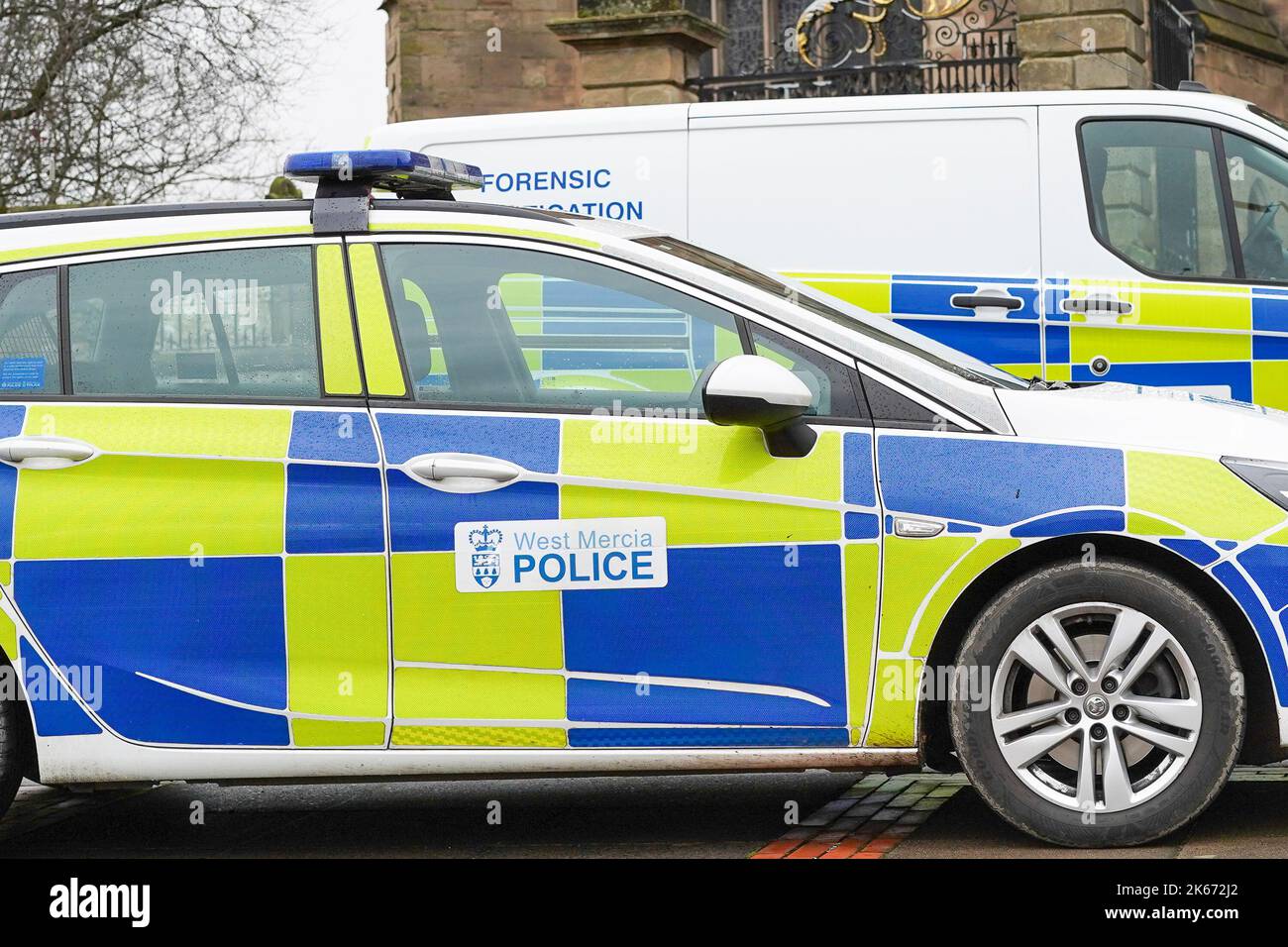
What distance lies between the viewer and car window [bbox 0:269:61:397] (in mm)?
5328

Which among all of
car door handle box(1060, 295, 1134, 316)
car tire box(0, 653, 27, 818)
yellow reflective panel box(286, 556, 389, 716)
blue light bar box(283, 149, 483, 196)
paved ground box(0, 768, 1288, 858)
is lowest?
paved ground box(0, 768, 1288, 858)

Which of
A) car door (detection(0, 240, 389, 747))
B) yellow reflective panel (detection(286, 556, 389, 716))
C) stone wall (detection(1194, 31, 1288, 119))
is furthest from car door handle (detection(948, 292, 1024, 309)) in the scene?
stone wall (detection(1194, 31, 1288, 119))

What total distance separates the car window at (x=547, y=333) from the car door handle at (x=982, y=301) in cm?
330

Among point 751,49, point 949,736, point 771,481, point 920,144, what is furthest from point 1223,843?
point 751,49

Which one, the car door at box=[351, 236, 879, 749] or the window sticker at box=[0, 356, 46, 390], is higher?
the window sticker at box=[0, 356, 46, 390]

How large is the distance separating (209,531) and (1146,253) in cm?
476

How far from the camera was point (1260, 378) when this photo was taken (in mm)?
8148

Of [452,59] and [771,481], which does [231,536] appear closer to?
[771,481]

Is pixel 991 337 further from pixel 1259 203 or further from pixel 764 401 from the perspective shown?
pixel 764 401

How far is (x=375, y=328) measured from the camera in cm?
529

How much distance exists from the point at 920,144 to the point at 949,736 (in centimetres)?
391

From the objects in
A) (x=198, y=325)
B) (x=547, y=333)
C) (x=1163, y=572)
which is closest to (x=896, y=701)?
(x=1163, y=572)

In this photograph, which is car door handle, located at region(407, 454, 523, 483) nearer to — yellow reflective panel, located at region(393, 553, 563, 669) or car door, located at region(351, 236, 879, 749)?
car door, located at region(351, 236, 879, 749)

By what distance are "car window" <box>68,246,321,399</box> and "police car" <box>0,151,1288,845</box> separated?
14 millimetres
